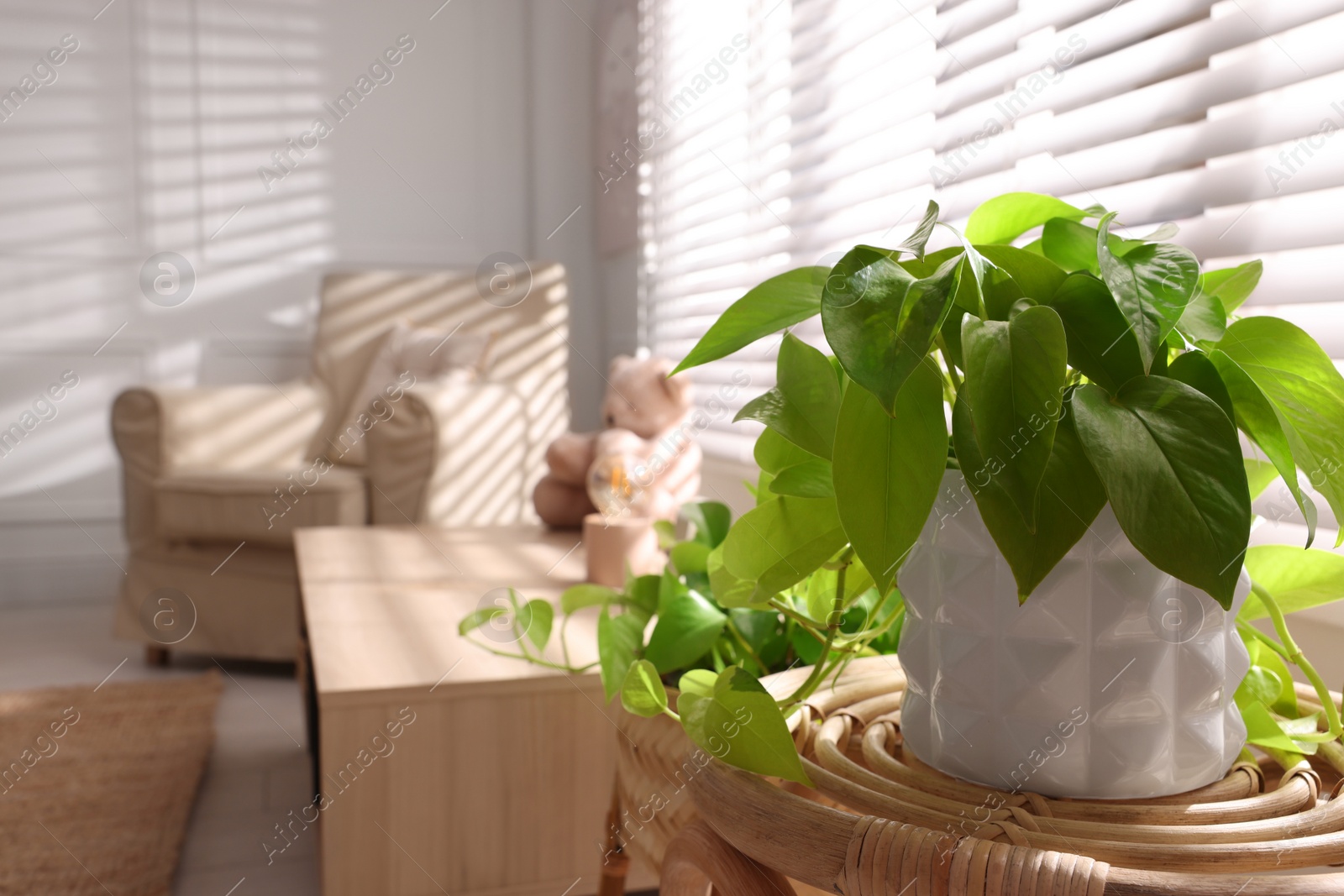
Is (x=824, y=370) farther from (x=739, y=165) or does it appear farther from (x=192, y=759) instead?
(x=739, y=165)

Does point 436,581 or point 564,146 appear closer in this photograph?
point 436,581

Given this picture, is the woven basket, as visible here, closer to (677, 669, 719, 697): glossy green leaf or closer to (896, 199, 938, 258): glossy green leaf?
(677, 669, 719, 697): glossy green leaf

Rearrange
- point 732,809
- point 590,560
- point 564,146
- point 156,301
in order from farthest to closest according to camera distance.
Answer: point 564,146
point 156,301
point 590,560
point 732,809

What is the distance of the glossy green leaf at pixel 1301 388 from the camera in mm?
332

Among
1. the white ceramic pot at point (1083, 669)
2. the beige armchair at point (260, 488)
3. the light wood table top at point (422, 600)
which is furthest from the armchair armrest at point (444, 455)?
the white ceramic pot at point (1083, 669)

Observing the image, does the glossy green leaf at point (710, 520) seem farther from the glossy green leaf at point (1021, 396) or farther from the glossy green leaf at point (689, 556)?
the glossy green leaf at point (1021, 396)

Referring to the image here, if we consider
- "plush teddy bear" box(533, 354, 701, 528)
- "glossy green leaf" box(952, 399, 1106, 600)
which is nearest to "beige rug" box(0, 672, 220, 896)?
"plush teddy bear" box(533, 354, 701, 528)

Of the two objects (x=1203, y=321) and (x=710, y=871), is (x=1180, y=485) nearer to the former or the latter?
(x=1203, y=321)

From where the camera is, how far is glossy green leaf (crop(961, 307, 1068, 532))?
0.94ft

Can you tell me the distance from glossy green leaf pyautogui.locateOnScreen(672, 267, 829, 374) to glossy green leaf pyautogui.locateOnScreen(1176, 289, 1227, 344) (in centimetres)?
13

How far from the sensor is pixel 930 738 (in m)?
0.41

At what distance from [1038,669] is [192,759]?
1577 millimetres

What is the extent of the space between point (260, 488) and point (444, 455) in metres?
0.38

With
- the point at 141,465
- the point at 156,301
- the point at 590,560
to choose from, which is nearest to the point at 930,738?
the point at 590,560
